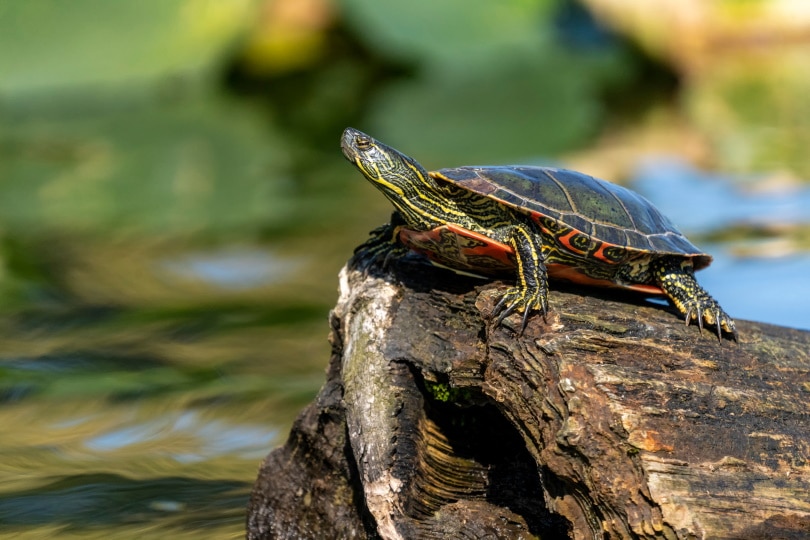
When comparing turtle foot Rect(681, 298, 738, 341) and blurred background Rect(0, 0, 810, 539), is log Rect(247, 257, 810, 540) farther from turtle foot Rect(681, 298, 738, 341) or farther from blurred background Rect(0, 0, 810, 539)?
blurred background Rect(0, 0, 810, 539)

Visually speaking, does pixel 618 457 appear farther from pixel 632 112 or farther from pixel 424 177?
pixel 632 112

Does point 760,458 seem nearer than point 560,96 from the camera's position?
Yes

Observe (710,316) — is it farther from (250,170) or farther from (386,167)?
(250,170)

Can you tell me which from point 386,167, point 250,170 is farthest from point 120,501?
point 250,170

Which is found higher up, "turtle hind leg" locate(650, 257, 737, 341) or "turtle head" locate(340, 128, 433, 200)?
"turtle head" locate(340, 128, 433, 200)

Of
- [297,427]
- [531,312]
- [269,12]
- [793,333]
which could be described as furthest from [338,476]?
[269,12]

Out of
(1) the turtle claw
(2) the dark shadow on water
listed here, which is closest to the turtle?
(1) the turtle claw

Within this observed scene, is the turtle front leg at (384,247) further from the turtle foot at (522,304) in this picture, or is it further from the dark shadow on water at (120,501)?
the dark shadow on water at (120,501)
